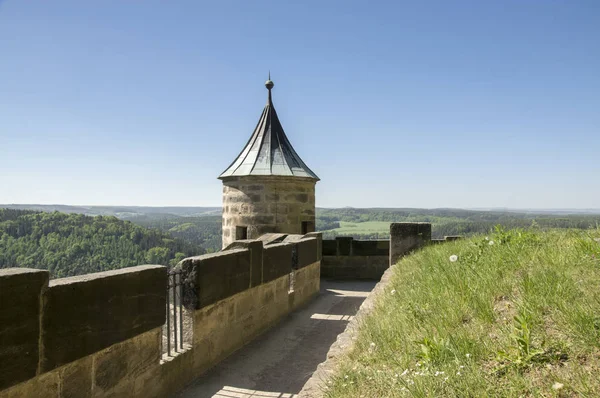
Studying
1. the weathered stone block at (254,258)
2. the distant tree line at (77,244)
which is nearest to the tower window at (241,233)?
the weathered stone block at (254,258)

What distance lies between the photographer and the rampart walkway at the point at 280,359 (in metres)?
5.07

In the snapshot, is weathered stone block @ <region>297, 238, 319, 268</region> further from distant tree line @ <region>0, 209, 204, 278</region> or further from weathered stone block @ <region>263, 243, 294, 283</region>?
distant tree line @ <region>0, 209, 204, 278</region>

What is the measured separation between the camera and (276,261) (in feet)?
25.4

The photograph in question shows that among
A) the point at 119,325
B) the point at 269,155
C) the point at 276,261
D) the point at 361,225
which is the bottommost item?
the point at 361,225

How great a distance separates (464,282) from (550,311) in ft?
3.94

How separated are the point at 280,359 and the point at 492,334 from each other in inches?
144

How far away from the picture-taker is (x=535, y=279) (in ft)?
11.7

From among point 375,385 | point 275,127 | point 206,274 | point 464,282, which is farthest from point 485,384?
point 275,127

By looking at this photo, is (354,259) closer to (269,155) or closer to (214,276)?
(269,155)

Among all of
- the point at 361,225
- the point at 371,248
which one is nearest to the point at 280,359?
the point at 371,248

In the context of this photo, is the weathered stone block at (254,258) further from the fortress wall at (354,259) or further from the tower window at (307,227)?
the fortress wall at (354,259)

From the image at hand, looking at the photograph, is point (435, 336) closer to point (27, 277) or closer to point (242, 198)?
point (27, 277)

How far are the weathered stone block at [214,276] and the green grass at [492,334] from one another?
6.86 ft

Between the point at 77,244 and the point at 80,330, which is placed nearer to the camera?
the point at 80,330
